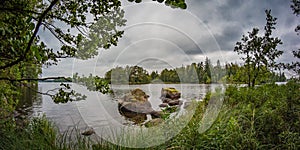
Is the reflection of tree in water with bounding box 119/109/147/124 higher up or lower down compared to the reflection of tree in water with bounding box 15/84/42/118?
lower down

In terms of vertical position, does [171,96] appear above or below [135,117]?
above

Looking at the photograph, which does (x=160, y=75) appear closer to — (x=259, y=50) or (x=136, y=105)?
(x=136, y=105)

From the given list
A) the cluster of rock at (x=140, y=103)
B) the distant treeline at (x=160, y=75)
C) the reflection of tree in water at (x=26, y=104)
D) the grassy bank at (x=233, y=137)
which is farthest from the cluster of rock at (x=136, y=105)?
the grassy bank at (x=233, y=137)

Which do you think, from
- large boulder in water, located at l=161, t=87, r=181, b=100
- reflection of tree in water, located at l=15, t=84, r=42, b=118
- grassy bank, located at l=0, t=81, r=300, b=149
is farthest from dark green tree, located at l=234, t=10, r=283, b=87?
reflection of tree in water, located at l=15, t=84, r=42, b=118

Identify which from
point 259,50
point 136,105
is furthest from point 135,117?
point 259,50

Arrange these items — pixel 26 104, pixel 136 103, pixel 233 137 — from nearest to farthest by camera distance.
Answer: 1. pixel 233 137
2. pixel 136 103
3. pixel 26 104

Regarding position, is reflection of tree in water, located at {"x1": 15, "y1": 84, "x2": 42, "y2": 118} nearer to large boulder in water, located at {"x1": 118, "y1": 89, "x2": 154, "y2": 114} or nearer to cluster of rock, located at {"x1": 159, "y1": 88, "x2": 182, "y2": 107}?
large boulder in water, located at {"x1": 118, "y1": 89, "x2": 154, "y2": 114}

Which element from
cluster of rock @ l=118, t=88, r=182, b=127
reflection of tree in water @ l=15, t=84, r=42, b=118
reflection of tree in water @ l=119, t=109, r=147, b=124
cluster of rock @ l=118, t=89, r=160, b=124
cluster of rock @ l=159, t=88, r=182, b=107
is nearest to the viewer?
reflection of tree in water @ l=15, t=84, r=42, b=118

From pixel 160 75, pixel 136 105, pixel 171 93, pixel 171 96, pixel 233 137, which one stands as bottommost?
pixel 136 105

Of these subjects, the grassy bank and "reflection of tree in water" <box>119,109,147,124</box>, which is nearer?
the grassy bank

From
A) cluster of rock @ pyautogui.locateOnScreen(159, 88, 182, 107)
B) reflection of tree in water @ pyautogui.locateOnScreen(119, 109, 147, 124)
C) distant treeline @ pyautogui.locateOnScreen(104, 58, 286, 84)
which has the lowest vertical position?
reflection of tree in water @ pyautogui.locateOnScreen(119, 109, 147, 124)

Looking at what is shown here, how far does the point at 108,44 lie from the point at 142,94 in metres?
6.74

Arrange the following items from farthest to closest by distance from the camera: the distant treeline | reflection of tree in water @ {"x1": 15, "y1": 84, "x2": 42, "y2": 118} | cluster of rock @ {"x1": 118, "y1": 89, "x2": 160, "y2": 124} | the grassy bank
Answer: cluster of rock @ {"x1": 118, "y1": 89, "x2": 160, "y2": 124} < reflection of tree in water @ {"x1": 15, "y1": 84, "x2": 42, "y2": 118} < the distant treeline < the grassy bank

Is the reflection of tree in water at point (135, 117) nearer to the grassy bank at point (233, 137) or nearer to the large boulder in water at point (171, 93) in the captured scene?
the large boulder in water at point (171, 93)
